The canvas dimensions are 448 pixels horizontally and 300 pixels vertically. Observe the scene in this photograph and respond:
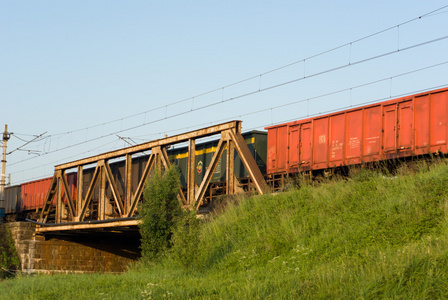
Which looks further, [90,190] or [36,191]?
[36,191]

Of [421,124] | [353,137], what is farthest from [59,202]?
[421,124]

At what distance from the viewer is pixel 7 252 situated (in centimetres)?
3322

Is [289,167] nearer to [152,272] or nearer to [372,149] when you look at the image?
[372,149]

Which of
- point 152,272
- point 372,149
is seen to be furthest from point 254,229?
point 372,149

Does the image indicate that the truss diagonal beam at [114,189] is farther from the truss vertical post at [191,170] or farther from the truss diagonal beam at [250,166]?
the truss diagonal beam at [250,166]

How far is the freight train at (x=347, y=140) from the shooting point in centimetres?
1842

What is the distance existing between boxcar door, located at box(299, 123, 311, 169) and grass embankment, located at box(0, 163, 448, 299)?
4624mm

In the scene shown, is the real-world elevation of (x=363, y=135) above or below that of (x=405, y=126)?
below

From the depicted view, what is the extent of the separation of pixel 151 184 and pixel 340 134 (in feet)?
25.9

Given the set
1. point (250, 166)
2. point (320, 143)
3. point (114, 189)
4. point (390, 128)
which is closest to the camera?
point (390, 128)

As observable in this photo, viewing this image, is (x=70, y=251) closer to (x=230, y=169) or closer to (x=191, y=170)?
(x=191, y=170)

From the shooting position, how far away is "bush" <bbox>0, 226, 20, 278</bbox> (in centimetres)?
3225

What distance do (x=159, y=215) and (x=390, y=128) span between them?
909cm

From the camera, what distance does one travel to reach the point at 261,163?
25422 mm
